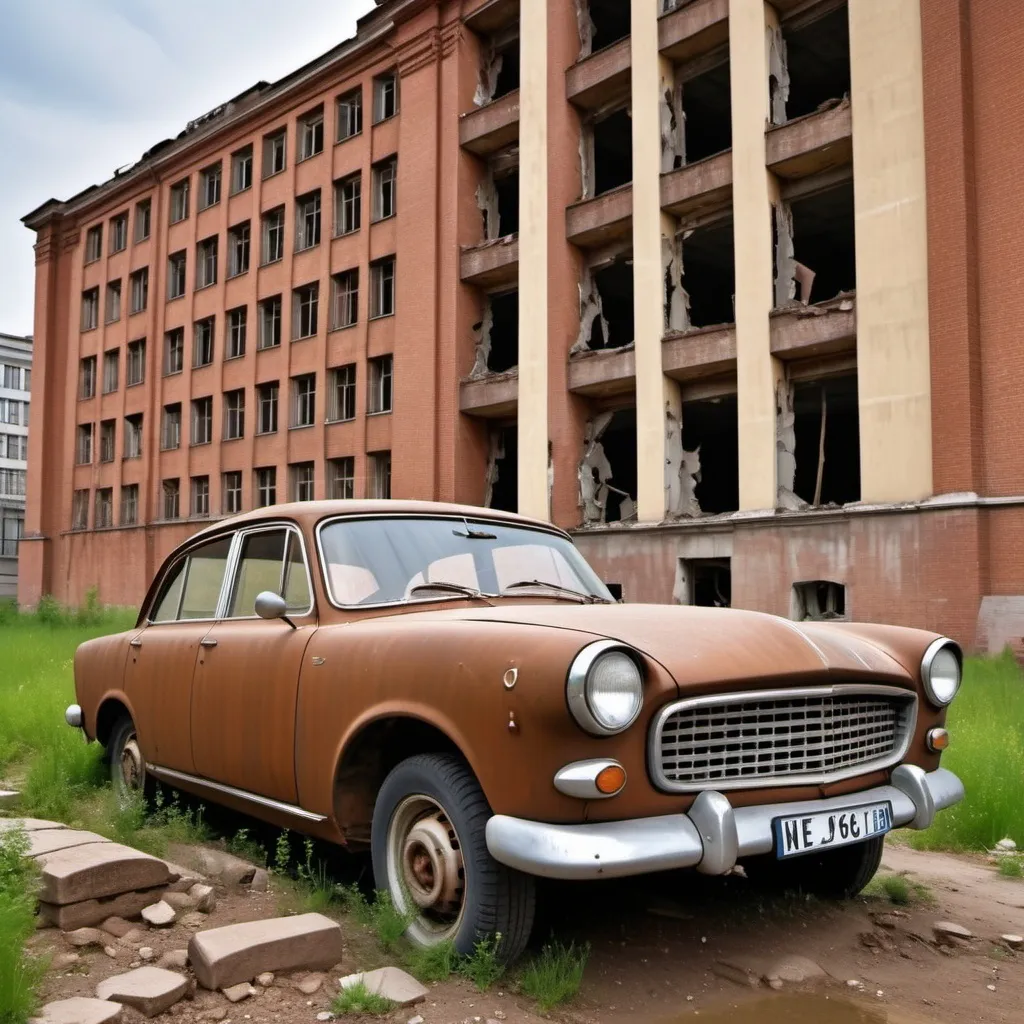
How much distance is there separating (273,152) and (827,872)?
31361 mm

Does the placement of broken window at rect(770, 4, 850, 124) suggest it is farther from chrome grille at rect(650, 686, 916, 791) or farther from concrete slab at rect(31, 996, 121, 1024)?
concrete slab at rect(31, 996, 121, 1024)

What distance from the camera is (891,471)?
53.9ft

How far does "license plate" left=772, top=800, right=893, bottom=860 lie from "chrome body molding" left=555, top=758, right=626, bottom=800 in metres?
0.63

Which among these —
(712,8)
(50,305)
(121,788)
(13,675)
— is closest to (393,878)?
(121,788)

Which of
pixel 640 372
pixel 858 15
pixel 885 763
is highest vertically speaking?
pixel 858 15

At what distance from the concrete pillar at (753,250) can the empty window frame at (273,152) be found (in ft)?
54.6

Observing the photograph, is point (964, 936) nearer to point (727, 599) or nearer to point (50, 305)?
point (727, 599)

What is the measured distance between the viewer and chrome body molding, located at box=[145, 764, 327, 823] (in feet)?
13.4

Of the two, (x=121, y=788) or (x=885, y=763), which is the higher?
(x=885, y=763)

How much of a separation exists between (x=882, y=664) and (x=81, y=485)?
38.4 m

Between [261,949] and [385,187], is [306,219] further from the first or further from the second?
[261,949]

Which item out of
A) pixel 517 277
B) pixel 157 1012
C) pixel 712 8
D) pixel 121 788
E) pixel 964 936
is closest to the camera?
pixel 157 1012

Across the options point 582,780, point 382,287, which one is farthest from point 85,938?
point 382,287

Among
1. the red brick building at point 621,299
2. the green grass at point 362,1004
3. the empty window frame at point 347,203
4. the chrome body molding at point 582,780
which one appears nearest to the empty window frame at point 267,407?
the red brick building at point 621,299
